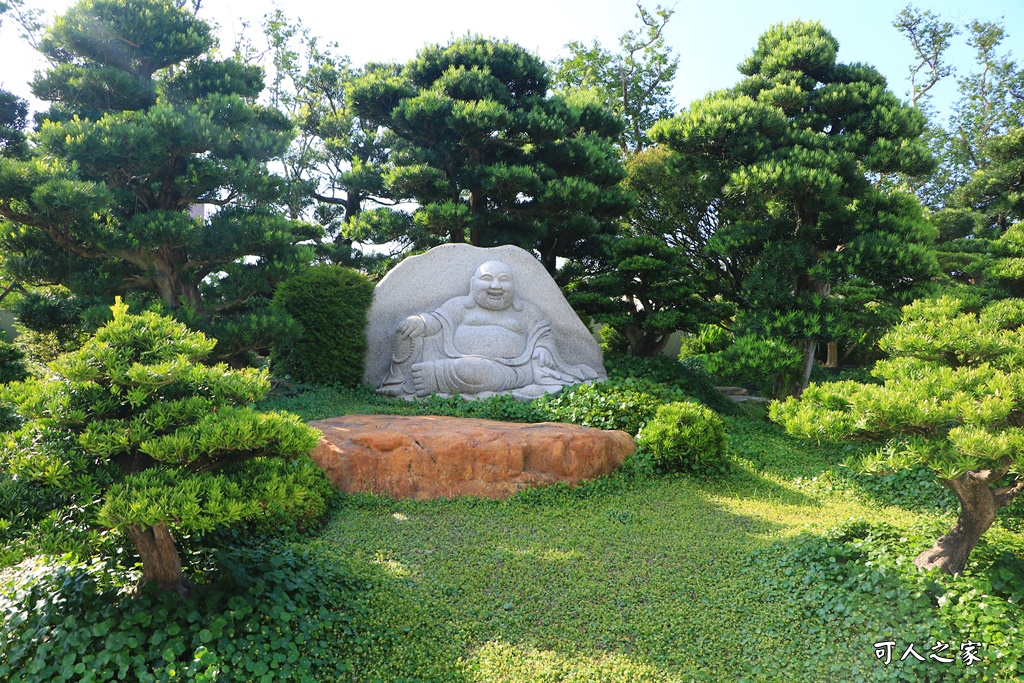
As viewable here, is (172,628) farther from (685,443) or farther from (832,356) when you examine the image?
(832,356)

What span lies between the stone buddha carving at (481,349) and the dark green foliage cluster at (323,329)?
48 centimetres

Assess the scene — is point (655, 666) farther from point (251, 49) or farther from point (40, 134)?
point (251, 49)

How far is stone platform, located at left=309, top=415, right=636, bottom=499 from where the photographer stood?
5402mm

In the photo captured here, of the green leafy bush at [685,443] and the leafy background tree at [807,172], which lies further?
the leafy background tree at [807,172]

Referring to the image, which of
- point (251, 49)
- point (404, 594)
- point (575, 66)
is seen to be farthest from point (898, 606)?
point (251, 49)

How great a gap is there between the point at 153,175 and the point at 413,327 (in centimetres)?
320

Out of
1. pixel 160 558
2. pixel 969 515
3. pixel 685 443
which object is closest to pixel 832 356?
pixel 685 443

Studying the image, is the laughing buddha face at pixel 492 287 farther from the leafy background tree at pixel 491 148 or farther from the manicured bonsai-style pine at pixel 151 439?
the manicured bonsai-style pine at pixel 151 439

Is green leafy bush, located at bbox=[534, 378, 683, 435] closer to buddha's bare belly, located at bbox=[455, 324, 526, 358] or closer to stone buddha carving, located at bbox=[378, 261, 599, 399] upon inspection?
stone buddha carving, located at bbox=[378, 261, 599, 399]

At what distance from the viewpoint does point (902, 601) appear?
3441 millimetres

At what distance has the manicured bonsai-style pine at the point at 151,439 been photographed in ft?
9.21

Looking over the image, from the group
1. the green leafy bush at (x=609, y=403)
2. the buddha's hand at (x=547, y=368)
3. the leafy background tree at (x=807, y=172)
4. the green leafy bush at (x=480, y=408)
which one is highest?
the leafy background tree at (x=807, y=172)

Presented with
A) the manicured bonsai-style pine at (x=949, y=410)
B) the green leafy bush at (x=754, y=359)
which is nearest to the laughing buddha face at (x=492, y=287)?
Result: the green leafy bush at (x=754, y=359)

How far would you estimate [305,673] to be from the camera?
2.99m
